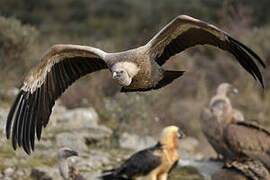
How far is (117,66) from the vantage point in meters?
5.59

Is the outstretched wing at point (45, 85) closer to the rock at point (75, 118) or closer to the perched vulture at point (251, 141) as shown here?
the rock at point (75, 118)

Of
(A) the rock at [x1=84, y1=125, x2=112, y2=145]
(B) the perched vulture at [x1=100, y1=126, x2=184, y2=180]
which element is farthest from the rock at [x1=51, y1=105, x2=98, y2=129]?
(B) the perched vulture at [x1=100, y1=126, x2=184, y2=180]

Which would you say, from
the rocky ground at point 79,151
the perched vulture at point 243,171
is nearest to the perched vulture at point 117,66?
the rocky ground at point 79,151

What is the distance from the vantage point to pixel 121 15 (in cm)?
3036

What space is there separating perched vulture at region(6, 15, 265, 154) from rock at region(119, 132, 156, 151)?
11.0 feet

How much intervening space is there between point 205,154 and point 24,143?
688 cm

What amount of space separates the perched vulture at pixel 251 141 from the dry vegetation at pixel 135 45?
237cm

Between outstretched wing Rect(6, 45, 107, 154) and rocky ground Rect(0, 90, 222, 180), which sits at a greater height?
outstretched wing Rect(6, 45, 107, 154)

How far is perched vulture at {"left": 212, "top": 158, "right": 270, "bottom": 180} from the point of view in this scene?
6.95 metres

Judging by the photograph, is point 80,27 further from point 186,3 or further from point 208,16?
point 208,16

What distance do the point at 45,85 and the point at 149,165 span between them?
195 centimetres

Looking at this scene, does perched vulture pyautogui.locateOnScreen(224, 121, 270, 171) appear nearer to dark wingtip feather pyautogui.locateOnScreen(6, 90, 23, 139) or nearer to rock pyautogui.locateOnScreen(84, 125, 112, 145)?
rock pyautogui.locateOnScreen(84, 125, 112, 145)

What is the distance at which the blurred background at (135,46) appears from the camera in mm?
11133

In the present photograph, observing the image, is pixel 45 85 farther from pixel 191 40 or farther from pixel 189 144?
pixel 189 144
